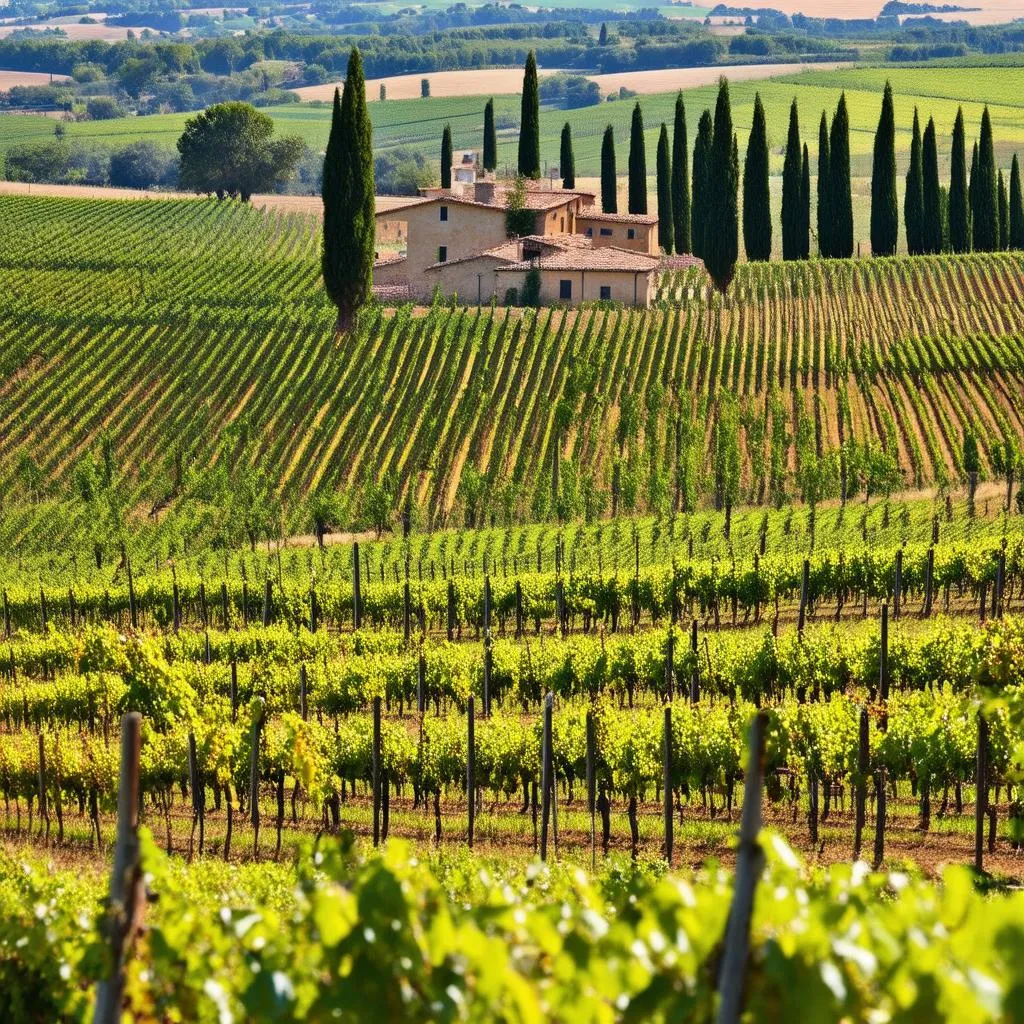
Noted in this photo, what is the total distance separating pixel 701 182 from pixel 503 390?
24625 mm

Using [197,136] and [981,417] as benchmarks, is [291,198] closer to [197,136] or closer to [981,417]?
[197,136]

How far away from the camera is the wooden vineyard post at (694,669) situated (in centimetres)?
2500

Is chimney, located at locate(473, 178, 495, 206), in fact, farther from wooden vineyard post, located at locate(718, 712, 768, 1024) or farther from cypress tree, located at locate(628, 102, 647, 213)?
wooden vineyard post, located at locate(718, 712, 768, 1024)

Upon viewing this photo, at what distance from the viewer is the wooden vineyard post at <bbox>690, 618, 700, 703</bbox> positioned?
82.0 ft

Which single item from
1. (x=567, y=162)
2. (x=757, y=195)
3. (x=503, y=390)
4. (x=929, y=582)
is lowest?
(x=503, y=390)

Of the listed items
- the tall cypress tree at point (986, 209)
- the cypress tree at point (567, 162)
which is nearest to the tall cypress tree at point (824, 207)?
the tall cypress tree at point (986, 209)

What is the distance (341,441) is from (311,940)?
44.2 m

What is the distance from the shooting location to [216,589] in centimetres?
3681

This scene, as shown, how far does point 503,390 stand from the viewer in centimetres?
5525

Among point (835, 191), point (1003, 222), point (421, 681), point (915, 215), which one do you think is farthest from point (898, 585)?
point (1003, 222)

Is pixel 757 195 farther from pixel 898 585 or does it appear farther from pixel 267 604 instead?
pixel 898 585

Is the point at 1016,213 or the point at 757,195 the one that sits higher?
the point at 757,195

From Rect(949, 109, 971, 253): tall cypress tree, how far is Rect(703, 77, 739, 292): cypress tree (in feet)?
42.9

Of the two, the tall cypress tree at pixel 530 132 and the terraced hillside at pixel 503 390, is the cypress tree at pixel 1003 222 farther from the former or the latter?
the tall cypress tree at pixel 530 132
